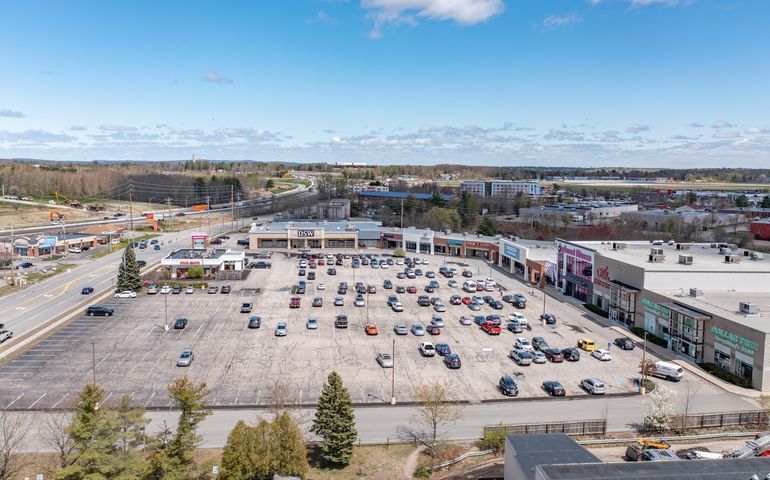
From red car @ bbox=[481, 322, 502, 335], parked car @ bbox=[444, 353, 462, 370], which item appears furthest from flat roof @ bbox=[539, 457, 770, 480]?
red car @ bbox=[481, 322, 502, 335]

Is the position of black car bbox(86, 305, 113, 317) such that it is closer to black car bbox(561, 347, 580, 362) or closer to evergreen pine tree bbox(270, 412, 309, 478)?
evergreen pine tree bbox(270, 412, 309, 478)

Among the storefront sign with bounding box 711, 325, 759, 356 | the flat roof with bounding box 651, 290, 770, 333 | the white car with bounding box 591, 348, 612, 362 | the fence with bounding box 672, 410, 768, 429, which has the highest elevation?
the flat roof with bounding box 651, 290, 770, 333

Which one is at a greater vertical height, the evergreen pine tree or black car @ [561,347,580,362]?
the evergreen pine tree

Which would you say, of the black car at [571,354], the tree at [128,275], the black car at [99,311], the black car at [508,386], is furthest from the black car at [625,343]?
the tree at [128,275]

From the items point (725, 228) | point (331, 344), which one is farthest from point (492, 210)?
point (331, 344)

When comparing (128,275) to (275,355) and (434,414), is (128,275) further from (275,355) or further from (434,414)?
(434,414)

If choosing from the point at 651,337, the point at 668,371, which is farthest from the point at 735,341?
the point at 651,337
